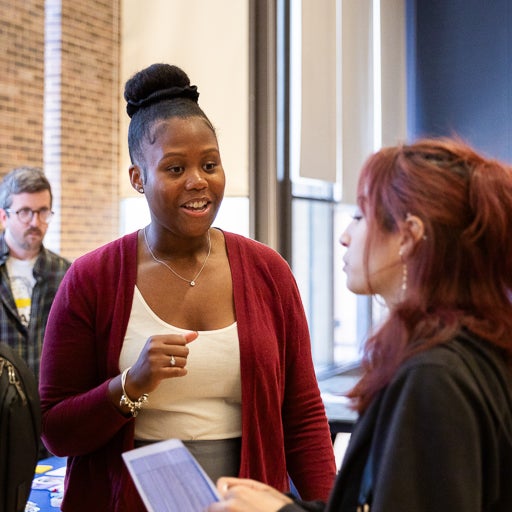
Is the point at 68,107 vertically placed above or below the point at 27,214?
above

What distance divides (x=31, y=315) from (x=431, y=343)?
3224 millimetres

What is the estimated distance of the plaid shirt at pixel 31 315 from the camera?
3994 mm

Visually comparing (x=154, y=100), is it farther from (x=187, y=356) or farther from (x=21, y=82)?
(x=21, y=82)

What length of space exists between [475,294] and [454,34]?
7062 mm

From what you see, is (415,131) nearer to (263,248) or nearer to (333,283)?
(333,283)

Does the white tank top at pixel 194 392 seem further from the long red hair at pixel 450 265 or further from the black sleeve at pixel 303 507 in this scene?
the long red hair at pixel 450 265

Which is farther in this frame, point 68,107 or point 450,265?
point 68,107

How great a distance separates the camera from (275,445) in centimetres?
181

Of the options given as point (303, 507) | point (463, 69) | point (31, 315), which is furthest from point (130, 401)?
point (463, 69)

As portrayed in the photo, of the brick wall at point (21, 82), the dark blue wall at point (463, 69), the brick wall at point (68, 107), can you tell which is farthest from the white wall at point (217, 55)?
the dark blue wall at point (463, 69)

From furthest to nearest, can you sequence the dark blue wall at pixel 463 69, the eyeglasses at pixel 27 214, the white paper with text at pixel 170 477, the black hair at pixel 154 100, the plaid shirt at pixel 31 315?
1. the dark blue wall at pixel 463 69
2. the eyeglasses at pixel 27 214
3. the plaid shirt at pixel 31 315
4. the black hair at pixel 154 100
5. the white paper with text at pixel 170 477

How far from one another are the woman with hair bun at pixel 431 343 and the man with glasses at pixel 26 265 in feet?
9.52

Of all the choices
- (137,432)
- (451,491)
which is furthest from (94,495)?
(451,491)

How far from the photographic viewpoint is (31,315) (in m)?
4.04
